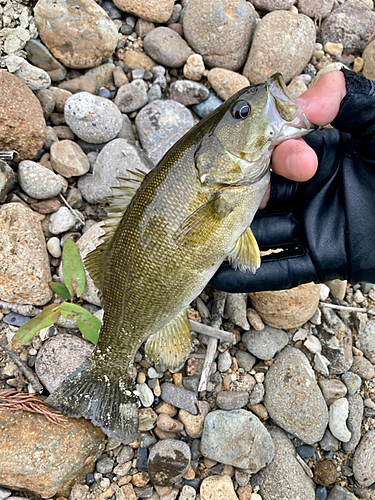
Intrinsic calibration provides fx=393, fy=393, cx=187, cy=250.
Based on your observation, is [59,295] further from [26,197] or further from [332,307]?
[332,307]

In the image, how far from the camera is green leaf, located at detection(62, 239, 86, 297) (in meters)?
3.77

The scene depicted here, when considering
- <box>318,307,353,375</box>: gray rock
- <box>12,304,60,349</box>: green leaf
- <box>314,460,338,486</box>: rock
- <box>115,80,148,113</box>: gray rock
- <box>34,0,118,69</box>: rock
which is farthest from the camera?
<box>115,80,148,113</box>: gray rock

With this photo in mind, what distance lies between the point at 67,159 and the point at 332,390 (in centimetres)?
371

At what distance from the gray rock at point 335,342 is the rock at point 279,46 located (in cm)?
302

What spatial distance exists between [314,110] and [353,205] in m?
0.87

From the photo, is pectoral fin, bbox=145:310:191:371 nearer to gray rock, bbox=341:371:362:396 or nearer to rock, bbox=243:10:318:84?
gray rock, bbox=341:371:362:396

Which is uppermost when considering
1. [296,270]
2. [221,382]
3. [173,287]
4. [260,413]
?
[173,287]

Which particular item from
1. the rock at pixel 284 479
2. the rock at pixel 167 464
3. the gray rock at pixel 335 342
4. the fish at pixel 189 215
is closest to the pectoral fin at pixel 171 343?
the fish at pixel 189 215

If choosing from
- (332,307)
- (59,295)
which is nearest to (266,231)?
(332,307)

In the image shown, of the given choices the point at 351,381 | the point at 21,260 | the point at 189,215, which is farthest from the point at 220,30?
the point at 351,381

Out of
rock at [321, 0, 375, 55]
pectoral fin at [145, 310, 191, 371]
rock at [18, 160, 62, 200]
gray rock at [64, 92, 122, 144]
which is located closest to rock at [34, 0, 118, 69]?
gray rock at [64, 92, 122, 144]

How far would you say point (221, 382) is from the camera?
3.96 m

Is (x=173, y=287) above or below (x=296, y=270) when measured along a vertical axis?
above

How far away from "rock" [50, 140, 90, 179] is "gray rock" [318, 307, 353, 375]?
3132 mm
